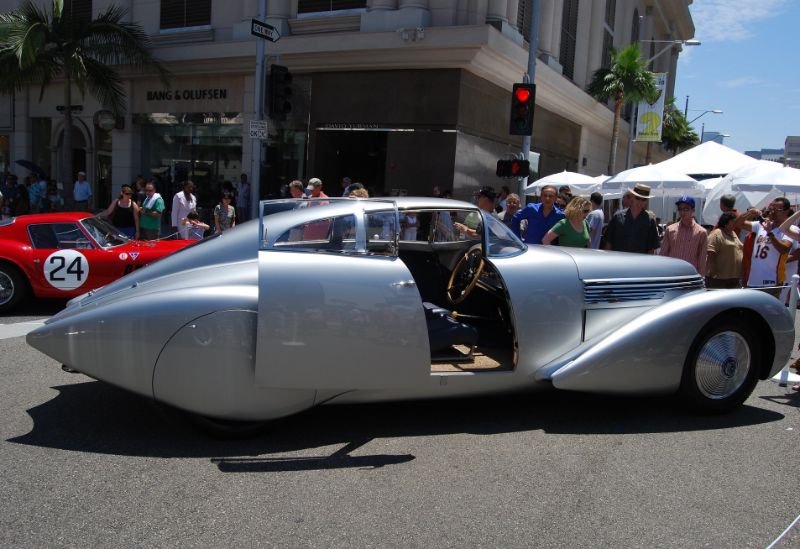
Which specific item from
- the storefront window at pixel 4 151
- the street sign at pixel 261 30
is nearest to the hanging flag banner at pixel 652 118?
the street sign at pixel 261 30

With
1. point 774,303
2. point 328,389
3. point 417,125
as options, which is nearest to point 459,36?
point 417,125

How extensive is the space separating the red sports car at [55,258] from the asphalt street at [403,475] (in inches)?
122

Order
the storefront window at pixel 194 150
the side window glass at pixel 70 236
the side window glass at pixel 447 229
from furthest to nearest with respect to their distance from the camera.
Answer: the storefront window at pixel 194 150 → the side window glass at pixel 70 236 → the side window glass at pixel 447 229

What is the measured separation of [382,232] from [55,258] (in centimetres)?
554

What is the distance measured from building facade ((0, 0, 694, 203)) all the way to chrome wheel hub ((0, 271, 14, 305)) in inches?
416

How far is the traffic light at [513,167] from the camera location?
12.0 m

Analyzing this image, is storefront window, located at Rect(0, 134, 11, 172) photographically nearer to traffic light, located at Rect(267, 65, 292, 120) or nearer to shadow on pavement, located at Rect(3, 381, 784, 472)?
traffic light, located at Rect(267, 65, 292, 120)

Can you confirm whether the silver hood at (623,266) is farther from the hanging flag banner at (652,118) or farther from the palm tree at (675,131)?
the palm tree at (675,131)

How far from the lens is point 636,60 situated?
89.2ft

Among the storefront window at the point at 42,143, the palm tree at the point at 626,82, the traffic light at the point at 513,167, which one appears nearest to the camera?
the traffic light at the point at 513,167

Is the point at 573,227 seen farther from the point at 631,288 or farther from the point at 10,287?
the point at 10,287

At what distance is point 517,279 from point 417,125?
42.3 ft

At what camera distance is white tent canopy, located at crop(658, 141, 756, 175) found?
14064 mm

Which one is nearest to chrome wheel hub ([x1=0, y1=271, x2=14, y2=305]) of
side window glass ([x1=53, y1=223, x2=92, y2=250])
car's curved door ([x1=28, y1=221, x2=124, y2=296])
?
car's curved door ([x1=28, y1=221, x2=124, y2=296])
